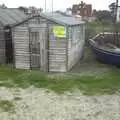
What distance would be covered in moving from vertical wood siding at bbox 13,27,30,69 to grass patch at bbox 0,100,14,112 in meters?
4.80

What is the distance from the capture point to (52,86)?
425 inches

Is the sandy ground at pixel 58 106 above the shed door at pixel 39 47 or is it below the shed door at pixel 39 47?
below

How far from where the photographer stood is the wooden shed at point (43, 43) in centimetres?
1296

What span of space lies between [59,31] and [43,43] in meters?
1.08

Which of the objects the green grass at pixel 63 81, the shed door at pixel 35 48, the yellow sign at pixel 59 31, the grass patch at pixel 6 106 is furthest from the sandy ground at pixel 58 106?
the yellow sign at pixel 59 31

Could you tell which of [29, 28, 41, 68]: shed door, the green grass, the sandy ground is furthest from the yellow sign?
the sandy ground

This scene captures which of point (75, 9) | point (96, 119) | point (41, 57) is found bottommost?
point (96, 119)

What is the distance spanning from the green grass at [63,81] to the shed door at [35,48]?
70 centimetres

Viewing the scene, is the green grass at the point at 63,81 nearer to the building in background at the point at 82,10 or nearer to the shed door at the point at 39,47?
the shed door at the point at 39,47

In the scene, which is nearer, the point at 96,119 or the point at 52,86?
the point at 96,119

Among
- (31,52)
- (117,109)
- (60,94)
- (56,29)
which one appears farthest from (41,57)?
(117,109)

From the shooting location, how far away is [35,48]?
13445mm

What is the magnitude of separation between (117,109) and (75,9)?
57.7m

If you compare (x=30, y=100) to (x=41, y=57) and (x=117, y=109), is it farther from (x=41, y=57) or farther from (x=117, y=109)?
(x=41, y=57)
